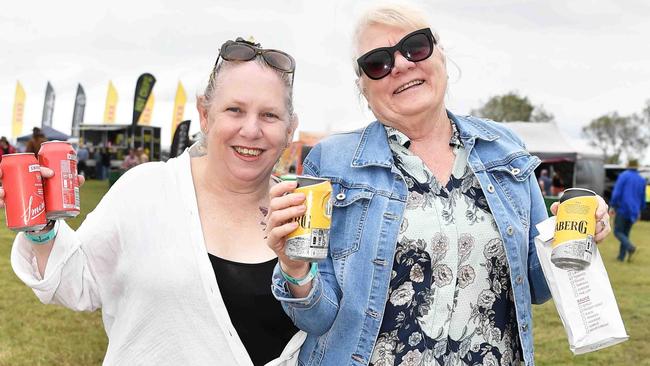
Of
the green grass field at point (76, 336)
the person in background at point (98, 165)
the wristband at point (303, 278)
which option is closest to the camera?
the wristband at point (303, 278)

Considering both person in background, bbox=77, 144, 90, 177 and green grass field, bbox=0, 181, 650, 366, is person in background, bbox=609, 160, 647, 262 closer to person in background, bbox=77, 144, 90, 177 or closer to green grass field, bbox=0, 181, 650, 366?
green grass field, bbox=0, 181, 650, 366

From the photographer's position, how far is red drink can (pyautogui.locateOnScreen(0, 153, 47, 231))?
1.95 meters

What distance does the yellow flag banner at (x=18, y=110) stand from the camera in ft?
128

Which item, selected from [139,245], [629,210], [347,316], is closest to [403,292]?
[347,316]

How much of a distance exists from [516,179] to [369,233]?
0.54 metres

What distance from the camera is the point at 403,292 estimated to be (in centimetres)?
202

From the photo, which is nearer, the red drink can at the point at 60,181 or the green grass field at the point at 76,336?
the red drink can at the point at 60,181

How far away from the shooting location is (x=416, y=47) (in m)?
2.12

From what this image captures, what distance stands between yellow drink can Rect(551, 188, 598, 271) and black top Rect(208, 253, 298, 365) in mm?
880

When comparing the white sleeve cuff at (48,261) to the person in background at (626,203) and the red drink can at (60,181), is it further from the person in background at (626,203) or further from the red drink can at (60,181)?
the person in background at (626,203)

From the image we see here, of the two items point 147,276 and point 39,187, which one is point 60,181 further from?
point 147,276

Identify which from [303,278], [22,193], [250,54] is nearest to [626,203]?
[250,54]

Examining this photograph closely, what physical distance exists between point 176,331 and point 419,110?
1030 millimetres

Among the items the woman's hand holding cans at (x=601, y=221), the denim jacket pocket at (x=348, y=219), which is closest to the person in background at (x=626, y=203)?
the woman's hand holding cans at (x=601, y=221)
